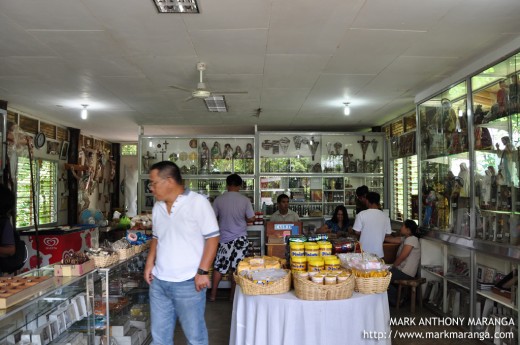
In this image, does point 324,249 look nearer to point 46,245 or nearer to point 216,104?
point 216,104

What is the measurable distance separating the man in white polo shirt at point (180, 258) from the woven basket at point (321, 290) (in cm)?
65

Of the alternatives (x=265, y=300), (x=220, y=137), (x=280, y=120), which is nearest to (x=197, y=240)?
(x=265, y=300)

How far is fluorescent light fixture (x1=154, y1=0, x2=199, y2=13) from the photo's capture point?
10.7 ft

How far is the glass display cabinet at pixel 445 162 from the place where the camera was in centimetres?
494

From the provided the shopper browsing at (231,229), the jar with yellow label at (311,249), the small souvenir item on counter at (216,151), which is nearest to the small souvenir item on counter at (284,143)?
the small souvenir item on counter at (216,151)

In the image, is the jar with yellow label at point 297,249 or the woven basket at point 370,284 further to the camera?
the jar with yellow label at point 297,249

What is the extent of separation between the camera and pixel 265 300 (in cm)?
283

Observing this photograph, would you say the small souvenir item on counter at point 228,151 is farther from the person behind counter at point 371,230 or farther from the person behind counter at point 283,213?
the person behind counter at point 371,230

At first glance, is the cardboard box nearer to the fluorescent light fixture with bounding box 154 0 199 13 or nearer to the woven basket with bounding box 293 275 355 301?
the woven basket with bounding box 293 275 355 301

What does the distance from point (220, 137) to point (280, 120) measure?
1367mm

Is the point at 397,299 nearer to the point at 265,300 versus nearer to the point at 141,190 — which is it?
the point at 265,300

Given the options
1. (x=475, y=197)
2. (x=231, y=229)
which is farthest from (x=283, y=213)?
(x=475, y=197)

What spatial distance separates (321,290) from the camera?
107 inches

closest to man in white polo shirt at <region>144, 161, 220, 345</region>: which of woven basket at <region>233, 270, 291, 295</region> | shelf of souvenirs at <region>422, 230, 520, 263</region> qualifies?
woven basket at <region>233, 270, 291, 295</region>
